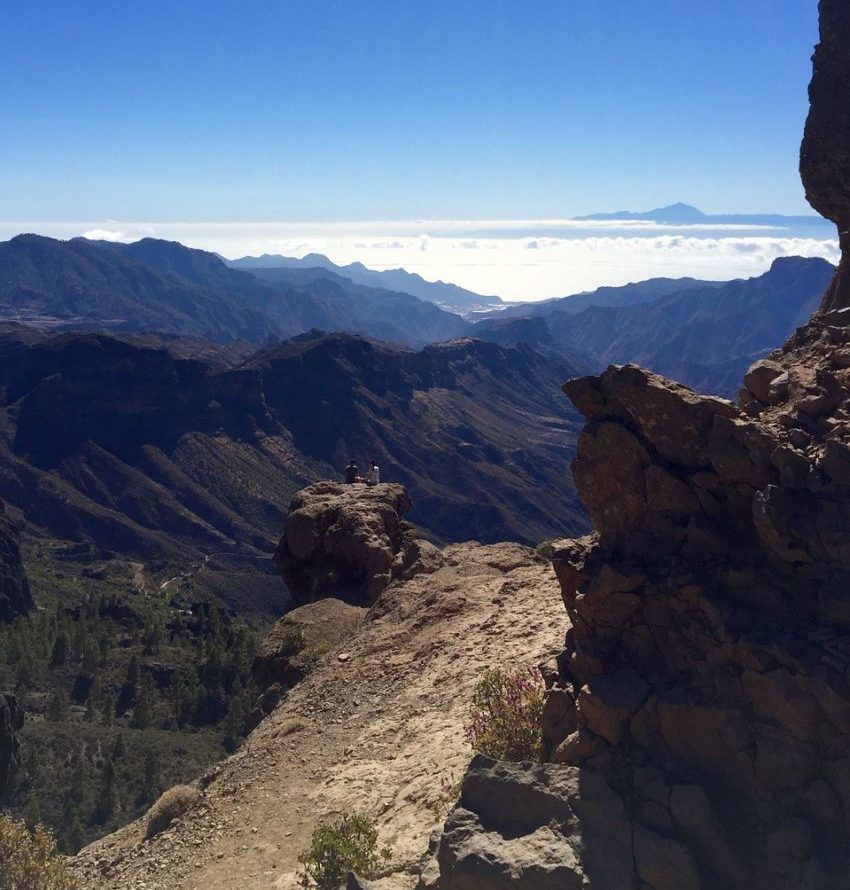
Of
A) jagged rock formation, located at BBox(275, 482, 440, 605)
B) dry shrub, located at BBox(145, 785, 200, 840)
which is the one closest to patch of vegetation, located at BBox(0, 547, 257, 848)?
jagged rock formation, located at BBox(275, 482, 440, 605)

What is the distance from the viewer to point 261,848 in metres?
15.3

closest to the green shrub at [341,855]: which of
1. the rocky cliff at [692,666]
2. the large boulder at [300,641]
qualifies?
the rocky cliff at [692,666]

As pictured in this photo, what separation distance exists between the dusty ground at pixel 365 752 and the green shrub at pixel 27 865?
1.24 meters

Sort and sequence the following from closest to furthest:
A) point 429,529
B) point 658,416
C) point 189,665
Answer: point 658,416, point 189,665, point 429,529

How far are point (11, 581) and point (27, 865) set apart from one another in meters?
83.1

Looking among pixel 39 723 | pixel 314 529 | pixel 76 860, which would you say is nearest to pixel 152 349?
pixel 39 723

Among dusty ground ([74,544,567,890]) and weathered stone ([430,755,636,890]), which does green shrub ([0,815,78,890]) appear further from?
weathered stone ([430,755,636,890])

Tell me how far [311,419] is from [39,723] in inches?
5843

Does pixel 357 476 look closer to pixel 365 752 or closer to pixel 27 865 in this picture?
pixel 365 752

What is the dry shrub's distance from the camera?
58.1 ft

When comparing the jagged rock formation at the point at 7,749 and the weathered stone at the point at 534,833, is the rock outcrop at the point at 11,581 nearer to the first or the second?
the jagged rock formation at the point at 7,749

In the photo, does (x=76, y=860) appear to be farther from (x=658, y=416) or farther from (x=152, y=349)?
(x=152, y=349)

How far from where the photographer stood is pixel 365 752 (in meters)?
17.6

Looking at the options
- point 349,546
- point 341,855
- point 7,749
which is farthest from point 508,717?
point 7,749
